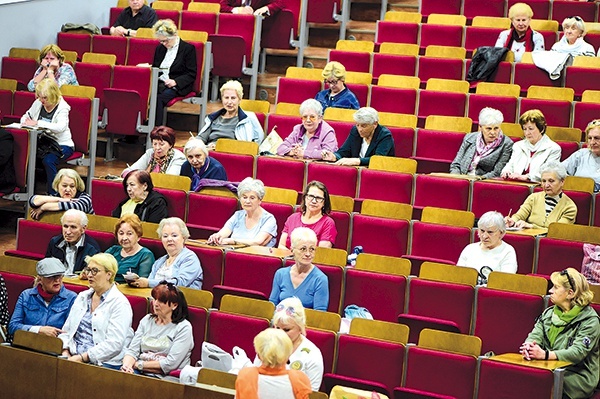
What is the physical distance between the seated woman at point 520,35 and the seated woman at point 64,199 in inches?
76.3

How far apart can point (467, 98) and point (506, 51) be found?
0.39m

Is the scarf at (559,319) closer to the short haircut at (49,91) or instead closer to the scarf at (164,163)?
the scarf at (164,163)

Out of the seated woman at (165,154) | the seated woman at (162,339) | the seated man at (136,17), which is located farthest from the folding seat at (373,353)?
the seated man at (136,17)

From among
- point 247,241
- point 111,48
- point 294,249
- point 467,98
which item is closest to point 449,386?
point 294,249

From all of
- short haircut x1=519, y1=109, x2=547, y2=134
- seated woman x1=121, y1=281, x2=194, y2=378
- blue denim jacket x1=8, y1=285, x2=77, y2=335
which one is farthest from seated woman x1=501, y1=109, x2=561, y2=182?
blue denim jacket x1=8, y1=285, x2=77, y2=335

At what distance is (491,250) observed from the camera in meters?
3.09

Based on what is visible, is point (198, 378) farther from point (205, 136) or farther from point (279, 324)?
point (205, 136)

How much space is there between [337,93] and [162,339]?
1.74 metres

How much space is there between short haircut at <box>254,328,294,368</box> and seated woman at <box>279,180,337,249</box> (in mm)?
1052

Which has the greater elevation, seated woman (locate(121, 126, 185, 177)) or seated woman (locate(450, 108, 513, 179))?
seated woman (locate(450, 108, 513, 179))

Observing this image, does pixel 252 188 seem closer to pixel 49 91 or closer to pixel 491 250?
pixel 491 250

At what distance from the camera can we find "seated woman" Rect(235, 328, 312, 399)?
222 cm

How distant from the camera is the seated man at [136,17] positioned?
5.07 meters

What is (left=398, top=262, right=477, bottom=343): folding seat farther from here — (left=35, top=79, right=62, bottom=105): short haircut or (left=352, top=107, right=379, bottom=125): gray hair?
(left=35, top=79, right=62, bottom=105): short haircut
